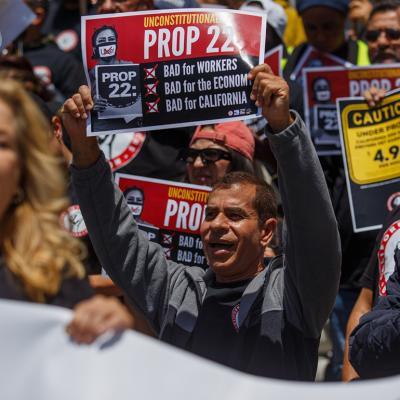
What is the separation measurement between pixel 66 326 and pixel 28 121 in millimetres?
503

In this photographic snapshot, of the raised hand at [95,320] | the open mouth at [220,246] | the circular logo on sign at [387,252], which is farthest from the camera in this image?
the circular logo on sign at [387,252]

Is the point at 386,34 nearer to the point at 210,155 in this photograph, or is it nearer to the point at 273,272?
the point at 210,155

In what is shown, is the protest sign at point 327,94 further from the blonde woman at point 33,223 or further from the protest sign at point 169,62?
the blonde woman at point 33,223

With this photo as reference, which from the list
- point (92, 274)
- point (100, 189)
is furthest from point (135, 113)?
point (92, 274)

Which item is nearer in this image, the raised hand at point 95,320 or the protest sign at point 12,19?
the raised hand at point 95,320

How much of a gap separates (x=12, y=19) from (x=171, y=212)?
1.09m

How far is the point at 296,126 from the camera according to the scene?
363 cm

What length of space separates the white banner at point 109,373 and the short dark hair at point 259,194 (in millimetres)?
1548

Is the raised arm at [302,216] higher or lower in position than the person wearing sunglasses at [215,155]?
higher

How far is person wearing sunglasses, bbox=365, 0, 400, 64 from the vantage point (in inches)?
255

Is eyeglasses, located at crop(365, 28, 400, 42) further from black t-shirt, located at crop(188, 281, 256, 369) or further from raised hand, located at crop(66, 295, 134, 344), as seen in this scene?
raised hand, located at crop(66, 295, 134, 344)

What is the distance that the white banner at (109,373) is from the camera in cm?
254

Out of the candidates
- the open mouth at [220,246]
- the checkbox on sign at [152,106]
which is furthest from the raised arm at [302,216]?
Answer: the checkbox on sign at [152,106]

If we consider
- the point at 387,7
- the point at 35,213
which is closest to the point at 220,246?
the point at 35,213
